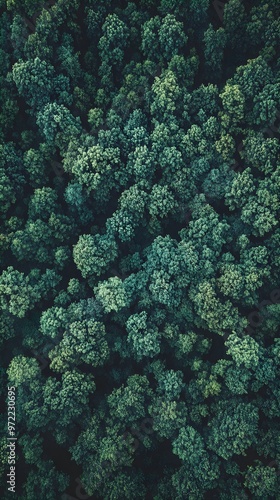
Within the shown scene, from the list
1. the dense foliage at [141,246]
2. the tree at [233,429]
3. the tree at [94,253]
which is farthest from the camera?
the tree at [94,253]

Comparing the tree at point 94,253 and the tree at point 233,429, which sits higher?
the tree at point 94,253

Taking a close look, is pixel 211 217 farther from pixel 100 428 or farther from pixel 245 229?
pixel 100 428

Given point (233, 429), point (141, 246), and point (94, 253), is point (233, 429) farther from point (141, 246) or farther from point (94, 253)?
point (94, 253)

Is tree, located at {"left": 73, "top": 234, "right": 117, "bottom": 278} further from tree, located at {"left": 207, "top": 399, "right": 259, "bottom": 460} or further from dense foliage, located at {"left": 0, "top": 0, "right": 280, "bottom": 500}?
tree, located at {"left": 207, "top": 399, "right": 259, "bottom": 460}

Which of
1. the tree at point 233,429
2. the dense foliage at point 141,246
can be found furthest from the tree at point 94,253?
the tree at point 233,429

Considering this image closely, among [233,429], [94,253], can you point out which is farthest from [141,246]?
[233,429]

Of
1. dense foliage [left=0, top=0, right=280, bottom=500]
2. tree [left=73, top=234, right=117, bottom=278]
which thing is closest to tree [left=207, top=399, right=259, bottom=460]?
dense foliage [left=0, top=0, right=280, bottom=500]

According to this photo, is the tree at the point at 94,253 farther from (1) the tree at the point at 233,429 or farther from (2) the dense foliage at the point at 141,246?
(1) the tree at the point at 233,429

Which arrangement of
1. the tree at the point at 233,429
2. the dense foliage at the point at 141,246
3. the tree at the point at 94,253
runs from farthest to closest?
the tree at the point at 94,253
the dense foliage at the point at 141,246
the tree at the point at 233,429

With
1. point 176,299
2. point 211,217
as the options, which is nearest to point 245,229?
point 211,217
